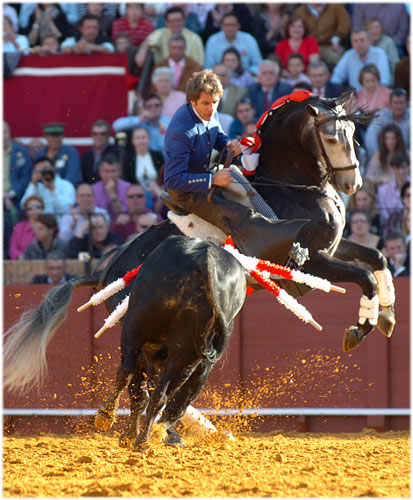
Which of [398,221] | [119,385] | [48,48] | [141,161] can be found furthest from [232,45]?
[119,385]

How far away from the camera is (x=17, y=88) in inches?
384

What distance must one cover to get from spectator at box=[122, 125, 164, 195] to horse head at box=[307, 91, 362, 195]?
123 inches

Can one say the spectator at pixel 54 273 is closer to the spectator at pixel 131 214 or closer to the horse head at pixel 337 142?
the spectator at pixel 131 214

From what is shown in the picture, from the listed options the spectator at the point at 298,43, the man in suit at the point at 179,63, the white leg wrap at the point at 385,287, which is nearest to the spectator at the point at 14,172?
the man in suit at the point at 179,63

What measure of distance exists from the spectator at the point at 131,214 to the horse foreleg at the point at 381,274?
2.73 m

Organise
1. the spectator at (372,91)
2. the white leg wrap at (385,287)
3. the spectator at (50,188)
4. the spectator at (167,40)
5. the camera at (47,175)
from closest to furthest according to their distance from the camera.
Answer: the white leg wrap at (385,287) → the spectator at (50,188) → the camera at (47,175) → the spectator at (372,91) → the spectator at (167,40)

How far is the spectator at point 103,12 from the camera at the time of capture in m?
9.76

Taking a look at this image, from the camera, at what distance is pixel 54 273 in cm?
806

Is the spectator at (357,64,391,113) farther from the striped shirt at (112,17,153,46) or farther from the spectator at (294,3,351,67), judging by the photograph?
the striped shirt at (112,17,153,46)

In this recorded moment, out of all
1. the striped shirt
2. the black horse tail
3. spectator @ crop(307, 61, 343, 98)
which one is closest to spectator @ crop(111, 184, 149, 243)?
the striped shirt

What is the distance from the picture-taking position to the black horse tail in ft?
19.0

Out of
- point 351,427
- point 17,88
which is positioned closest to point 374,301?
point 351,427

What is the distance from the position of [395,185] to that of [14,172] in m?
3.63

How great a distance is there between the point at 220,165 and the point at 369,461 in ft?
6.74
